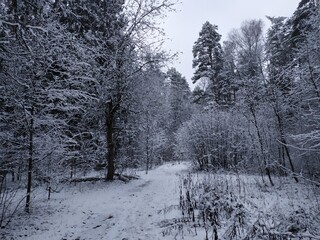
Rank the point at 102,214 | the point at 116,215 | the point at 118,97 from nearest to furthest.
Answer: the point at 116,215 < the point at 102,214 < the point at 118,97

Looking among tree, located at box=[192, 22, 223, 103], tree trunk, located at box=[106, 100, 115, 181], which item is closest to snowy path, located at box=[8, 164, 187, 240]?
tree trunk, located at box=[106, 100, 115, 181]

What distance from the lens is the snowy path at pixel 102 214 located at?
210 inches

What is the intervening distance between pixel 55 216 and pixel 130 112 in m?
7.91

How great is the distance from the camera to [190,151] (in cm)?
2030

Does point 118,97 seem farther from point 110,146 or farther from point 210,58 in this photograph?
point 210,58

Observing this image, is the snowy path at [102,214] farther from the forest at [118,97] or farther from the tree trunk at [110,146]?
the tree trunk at [110,146]

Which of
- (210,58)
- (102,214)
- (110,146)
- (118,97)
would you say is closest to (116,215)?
(102,214)

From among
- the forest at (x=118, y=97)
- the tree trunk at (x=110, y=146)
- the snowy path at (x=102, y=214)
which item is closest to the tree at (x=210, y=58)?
the forest at (x=118, y=97)

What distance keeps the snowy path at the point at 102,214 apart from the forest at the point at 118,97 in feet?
2.24

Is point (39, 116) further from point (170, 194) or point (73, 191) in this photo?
point (170, 194)

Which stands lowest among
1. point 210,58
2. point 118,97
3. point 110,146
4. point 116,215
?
point 116,215

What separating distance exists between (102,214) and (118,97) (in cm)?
683

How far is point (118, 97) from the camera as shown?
489 inches

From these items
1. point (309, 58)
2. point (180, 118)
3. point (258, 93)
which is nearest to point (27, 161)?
point (309, 58)
